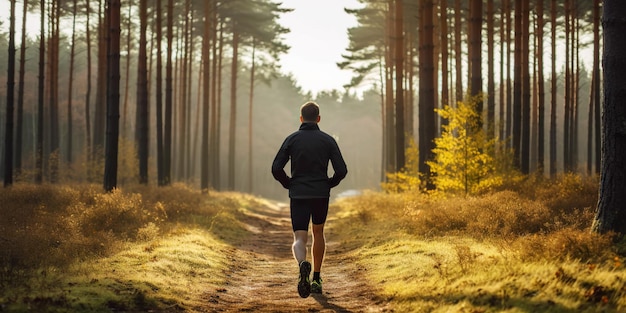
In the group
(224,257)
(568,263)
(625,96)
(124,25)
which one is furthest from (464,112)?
(124,25)

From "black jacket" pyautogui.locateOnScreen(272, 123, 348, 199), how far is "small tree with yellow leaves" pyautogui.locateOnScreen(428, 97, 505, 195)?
9.47m

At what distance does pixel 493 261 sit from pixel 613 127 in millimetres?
2308

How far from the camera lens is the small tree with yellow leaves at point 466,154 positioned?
17234mm

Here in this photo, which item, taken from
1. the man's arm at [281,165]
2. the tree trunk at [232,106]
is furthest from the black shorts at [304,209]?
the tree trunk at [232,106]

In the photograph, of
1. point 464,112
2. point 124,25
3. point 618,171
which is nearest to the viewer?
point 618,171

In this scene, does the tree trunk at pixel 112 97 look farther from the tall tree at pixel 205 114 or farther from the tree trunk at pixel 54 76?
the tree trunk at pixel 54 76

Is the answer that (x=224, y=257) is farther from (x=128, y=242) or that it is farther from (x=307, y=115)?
(x=307, y=115)

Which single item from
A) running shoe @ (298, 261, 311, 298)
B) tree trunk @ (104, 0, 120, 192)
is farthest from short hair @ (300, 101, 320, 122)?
tree trunk @ (104, 0, 120, 192)

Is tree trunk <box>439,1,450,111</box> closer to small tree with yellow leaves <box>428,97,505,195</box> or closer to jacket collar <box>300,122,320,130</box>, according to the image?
small tree with yellow leaves <box>428,97,505,195</box>

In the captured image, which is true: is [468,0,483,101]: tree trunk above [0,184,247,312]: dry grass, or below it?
above

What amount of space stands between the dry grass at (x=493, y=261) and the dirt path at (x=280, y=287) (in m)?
0.36

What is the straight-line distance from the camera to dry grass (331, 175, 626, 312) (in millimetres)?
6273

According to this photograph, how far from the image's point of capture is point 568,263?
Result: 22.9 feet

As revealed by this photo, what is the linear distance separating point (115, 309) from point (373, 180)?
101 metres
